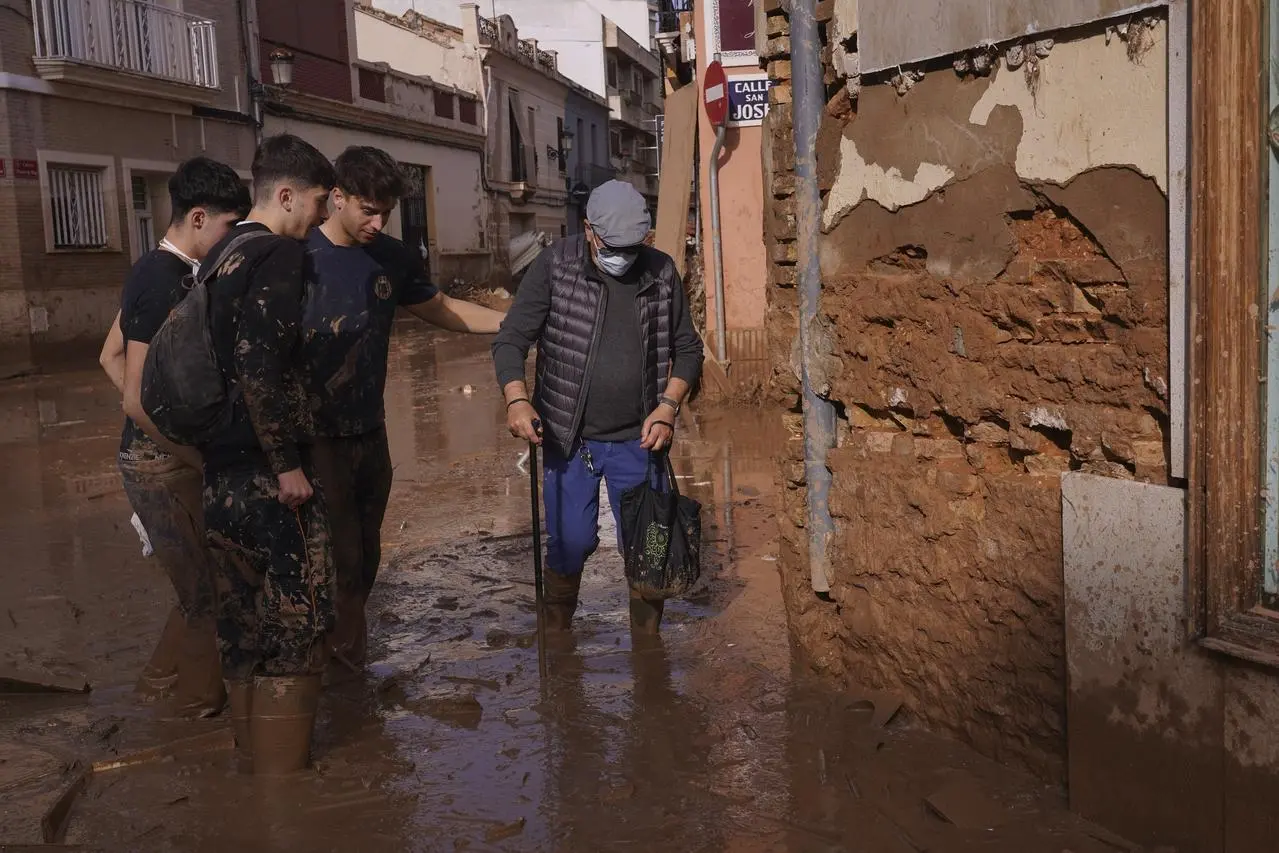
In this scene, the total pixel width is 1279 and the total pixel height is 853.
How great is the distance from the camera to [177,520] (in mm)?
4605

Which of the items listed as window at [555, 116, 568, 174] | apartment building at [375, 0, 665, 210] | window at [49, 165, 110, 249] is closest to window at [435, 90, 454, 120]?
window at [555, 116, 568, 174]

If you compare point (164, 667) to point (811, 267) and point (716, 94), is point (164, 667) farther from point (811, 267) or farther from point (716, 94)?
point (716, 94)

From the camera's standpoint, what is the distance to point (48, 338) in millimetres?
19328

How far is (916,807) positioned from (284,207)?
2.53m

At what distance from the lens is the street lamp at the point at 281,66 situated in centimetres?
2473

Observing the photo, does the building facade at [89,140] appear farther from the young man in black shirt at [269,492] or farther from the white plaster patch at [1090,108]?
the white plaster patch at [1090,108]

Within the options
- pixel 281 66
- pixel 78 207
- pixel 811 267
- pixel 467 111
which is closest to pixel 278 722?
pixel 811 267

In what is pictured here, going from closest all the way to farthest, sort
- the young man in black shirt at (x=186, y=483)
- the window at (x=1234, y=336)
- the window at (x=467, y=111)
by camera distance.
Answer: the window at (x=1234, y=336) < the young man in black shirt at (x=186, y=483) < the window at (x=467, y=111)

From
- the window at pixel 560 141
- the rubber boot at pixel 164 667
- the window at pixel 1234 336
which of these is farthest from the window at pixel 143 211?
the window at pixel 560 141

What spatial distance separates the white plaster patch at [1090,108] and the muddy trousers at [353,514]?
246 cm

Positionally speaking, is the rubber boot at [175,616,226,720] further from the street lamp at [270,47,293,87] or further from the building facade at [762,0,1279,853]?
the street lamp at [270,47,293,87]

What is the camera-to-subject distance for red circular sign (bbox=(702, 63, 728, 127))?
11070 millimetres

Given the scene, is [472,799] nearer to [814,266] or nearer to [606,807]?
[606,807]

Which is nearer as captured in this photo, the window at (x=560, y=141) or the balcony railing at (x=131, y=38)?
the balcony railing at (x=131, y=38)
